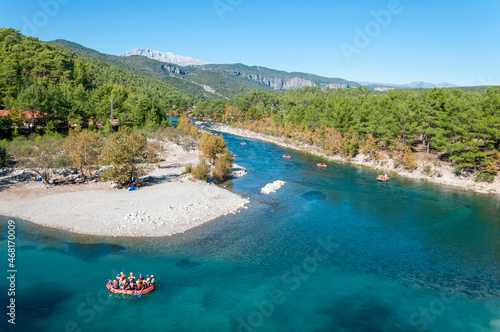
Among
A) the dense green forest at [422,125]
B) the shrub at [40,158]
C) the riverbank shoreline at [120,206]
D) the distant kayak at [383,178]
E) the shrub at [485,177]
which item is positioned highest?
the dense green forest at [422,125]

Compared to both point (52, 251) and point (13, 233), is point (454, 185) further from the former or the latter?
point (13, 233)

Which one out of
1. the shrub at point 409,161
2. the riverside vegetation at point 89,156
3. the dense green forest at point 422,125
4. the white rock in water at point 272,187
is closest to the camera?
the riverside vegetation at point 89,156

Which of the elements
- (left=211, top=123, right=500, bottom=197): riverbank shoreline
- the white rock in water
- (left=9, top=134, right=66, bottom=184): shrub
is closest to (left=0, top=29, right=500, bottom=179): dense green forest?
(left=211, top=123, right=500, bottom=197): riverbank shoreline

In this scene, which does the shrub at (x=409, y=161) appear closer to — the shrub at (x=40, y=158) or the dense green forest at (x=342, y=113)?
the dense green forest at (x=342, y=113)

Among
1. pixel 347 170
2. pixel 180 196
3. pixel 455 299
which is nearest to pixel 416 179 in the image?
pixel 347 170

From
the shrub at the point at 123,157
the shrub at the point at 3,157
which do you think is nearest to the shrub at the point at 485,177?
the shrub at the point at 123,157

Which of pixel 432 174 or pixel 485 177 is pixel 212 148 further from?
pixel 485 177

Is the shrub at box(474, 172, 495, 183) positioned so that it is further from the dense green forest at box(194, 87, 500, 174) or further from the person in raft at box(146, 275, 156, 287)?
the person in raft at box(146, 275, 156, 287)

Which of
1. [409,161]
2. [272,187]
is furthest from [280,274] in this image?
[409,161]
